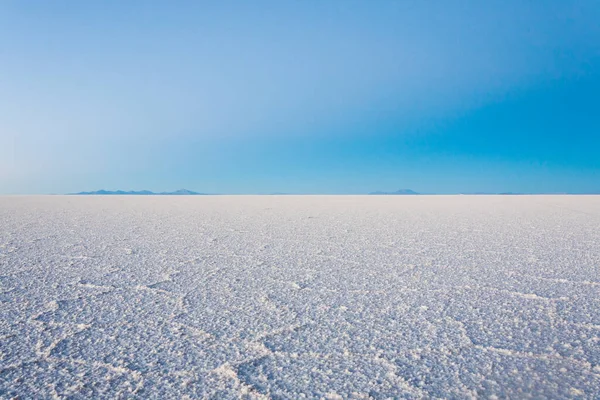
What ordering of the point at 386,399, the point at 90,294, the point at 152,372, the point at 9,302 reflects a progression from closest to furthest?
the point at 386,399, the point at 152,372, the point at 9,302, the point at 90,294

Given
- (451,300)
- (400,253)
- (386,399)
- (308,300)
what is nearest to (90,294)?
(308,300)

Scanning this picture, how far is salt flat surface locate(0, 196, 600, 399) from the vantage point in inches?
35.4

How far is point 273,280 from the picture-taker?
1.83 m

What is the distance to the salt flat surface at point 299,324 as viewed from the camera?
900mm

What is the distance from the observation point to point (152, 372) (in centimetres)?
94

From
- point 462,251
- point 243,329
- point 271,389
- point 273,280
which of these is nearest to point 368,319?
point 243,329

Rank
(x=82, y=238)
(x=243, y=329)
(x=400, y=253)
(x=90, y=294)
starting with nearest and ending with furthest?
1. (x=243, y=329)
2. (x=90, y=294)
3. (x=400, y=253)
4. (x=82, y=238)

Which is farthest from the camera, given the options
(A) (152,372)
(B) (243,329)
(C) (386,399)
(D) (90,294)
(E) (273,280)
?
(E) (273,280)

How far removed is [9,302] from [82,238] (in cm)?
187

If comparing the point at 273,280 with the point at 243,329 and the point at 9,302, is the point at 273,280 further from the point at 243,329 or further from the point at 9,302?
the point at 9,302

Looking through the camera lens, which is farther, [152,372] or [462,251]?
[462,251]

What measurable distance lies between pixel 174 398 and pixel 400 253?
1.92 metres

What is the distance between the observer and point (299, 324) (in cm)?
125

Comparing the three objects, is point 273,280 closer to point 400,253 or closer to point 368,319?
point 368,319
